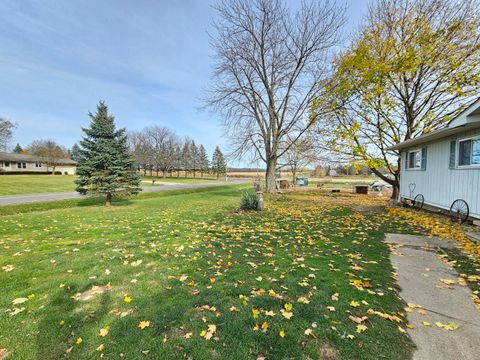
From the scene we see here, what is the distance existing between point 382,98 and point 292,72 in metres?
6.66

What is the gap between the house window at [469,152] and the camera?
23.7ft

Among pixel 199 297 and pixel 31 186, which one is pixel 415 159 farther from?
pixel 31 186

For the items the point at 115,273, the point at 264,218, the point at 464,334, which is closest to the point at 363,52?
the point at 264,218

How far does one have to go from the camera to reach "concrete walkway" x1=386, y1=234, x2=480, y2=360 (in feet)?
7.85

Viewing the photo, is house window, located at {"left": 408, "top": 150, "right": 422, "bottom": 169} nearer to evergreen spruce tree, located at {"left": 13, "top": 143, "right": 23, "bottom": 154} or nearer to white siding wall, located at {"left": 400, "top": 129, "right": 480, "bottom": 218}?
white siding wall, located at {"left": 400, "top": 129, "right": 480, "bottom": 218}

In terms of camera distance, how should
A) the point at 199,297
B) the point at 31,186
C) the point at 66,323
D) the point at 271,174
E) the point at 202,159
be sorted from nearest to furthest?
the point at 66,323 < the point at 199,297 < the point at 271,174 < the point at 31,186 < the point at 202,159

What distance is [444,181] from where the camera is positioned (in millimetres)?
8883

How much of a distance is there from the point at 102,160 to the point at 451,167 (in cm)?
1547

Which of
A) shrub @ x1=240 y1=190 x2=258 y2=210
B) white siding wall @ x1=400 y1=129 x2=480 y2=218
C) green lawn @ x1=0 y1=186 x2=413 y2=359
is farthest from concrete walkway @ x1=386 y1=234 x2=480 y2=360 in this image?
shrub @ x1=240 y1=190 x2=258 y2=210

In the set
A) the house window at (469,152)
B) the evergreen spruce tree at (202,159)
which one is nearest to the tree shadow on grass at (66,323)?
the house window at (469,152)

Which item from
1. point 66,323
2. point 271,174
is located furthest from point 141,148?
point 66,323

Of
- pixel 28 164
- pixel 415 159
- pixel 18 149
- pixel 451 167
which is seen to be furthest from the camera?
pixel 18 149

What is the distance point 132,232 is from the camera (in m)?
6.94

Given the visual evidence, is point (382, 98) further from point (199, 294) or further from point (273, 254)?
point (199, 294)
